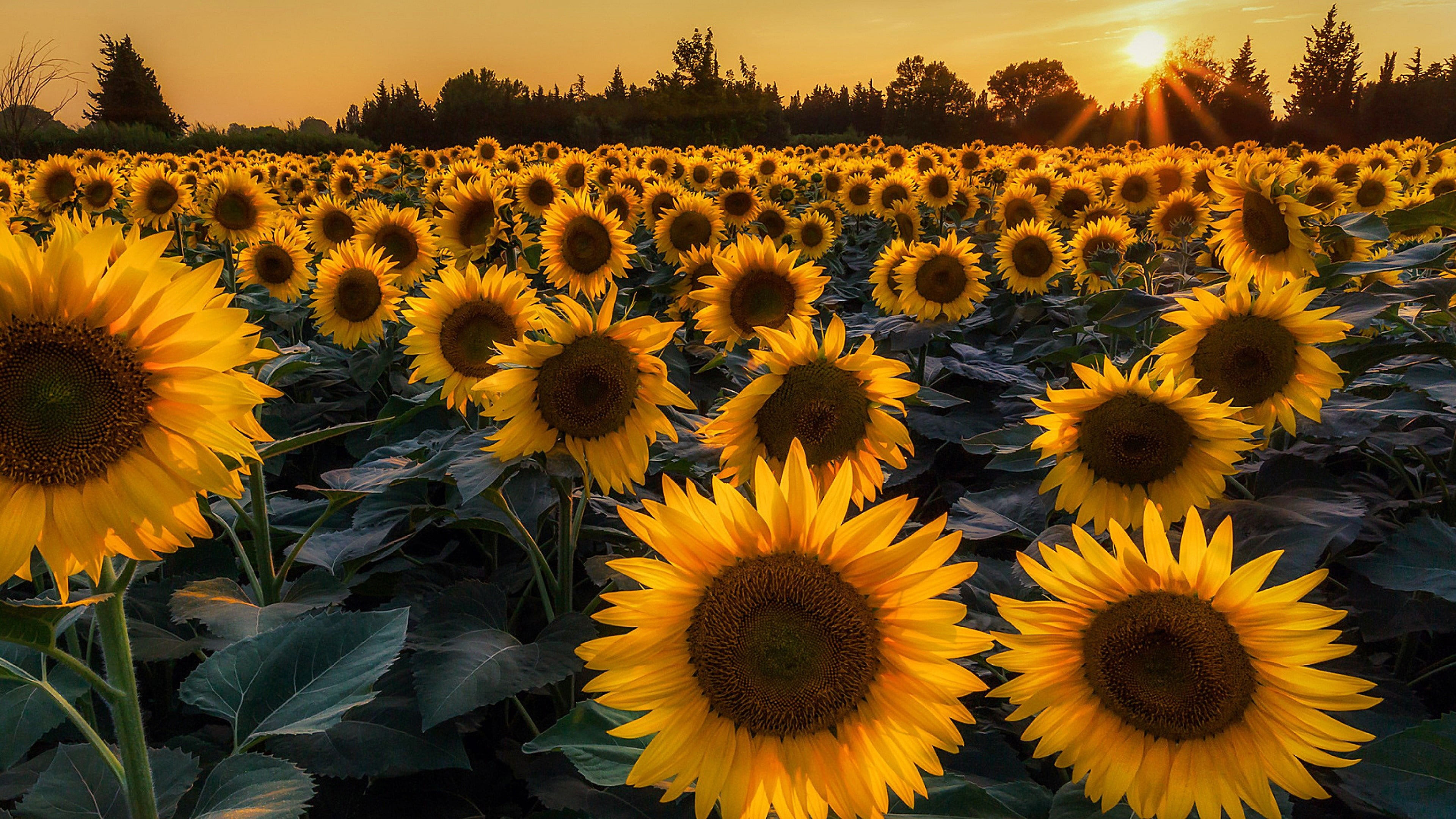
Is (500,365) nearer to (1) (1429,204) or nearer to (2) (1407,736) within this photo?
(2) (1407,736)

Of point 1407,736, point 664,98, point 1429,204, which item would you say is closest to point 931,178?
point 1429,204

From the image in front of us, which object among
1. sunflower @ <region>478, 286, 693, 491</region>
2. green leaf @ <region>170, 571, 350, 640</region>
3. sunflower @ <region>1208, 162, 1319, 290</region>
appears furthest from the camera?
sunflower @ <region>1208, 162, 1319, 290</region>

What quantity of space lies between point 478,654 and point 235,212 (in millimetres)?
6421

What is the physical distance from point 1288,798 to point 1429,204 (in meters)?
1.93

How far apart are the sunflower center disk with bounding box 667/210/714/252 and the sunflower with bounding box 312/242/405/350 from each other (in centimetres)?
238

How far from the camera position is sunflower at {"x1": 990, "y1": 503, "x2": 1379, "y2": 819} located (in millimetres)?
1395

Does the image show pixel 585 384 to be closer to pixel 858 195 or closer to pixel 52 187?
pixel 858 195

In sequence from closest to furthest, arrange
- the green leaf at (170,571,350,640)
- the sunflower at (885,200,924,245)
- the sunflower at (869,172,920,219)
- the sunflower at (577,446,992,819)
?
the sunflower at (577,446,992,819)
the green leaf at (170,571,350,640)
the sunflower at (885,200,924,245)
the sunflower at (869,172,920,219)

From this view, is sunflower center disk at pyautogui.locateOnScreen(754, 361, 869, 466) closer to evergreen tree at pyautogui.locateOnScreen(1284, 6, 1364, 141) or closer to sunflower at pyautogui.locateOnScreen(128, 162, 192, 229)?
sunflower at pyautogui.locateOnScreen(128, 162, 192, 229)

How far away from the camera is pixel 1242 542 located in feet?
6.58

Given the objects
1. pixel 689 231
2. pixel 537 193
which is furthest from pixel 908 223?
pixel 537 193

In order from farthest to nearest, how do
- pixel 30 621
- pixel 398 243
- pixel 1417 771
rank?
pixel 398 243, pixel 1417 771, pixel 30 621

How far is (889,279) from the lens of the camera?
543 centimetres

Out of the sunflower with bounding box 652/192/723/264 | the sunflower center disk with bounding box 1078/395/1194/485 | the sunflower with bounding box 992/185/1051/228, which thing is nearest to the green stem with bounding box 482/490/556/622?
the sunflower center disk with bounding box 1078/395/1194/485
